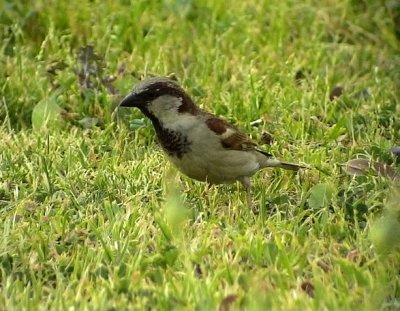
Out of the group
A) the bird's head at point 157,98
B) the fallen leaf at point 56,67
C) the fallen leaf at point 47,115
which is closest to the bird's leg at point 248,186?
the bird's head at point 157,98

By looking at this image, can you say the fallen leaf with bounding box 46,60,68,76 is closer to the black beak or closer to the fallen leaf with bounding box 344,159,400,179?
the black beak

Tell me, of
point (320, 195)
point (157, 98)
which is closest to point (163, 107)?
point (157, 98)

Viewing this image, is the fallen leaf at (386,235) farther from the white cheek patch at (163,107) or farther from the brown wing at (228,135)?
the white cheek patch at (163,107)

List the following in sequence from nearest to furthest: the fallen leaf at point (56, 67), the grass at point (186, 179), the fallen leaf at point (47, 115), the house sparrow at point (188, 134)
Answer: the grass at point (186, 179)
the house sparrow at point (188, 134)
the fallen leaf at point (47, 115)
the fallen leaf at point (56, 67)

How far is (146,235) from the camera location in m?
Answer: 4.59

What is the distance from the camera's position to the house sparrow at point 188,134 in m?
5.12

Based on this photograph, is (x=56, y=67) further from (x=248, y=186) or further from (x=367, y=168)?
(x=367, y=168)

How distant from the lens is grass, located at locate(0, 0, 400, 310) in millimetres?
4137

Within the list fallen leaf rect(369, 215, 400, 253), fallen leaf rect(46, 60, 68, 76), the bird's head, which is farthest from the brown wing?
fallen leaf rect(46, 60, 68, 76)

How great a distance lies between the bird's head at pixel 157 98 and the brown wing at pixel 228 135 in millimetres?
146

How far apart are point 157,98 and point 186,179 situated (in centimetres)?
57

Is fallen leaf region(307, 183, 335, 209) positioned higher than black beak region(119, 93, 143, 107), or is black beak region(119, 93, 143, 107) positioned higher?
black beak region(119, 93, 143, 107)

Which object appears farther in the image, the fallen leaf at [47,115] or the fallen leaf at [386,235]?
the fallen leaf at [47,115]

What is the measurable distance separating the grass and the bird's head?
37 cm
